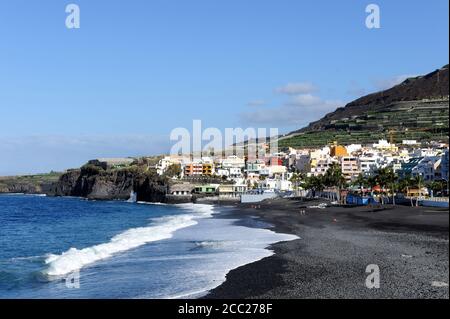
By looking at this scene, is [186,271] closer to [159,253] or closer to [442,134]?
[159,253]

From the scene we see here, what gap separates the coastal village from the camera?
82.1m

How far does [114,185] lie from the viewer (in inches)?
6801

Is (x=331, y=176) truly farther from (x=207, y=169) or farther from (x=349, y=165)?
(x=207, y=169)

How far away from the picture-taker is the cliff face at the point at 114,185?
145375 millimetres

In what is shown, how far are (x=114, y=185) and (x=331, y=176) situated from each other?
85.3 meters

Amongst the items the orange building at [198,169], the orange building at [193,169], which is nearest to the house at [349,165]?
the orange building at [198,169]

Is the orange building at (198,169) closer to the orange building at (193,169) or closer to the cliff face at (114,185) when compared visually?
the orange building at (193,169)

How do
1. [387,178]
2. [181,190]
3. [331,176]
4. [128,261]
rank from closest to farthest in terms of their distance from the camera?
[128,261] → [387,178] → [331,176] → [181,190]

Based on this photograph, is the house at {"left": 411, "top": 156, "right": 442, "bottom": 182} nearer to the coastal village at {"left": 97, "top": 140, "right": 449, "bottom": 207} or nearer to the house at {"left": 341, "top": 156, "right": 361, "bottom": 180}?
the coastal village at {"left": 97, "top": 140, "right": 449, "bottom": 207}

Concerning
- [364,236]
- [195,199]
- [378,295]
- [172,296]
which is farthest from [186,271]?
[195,199]

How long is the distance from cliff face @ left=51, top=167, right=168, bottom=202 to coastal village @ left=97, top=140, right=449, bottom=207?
5.19m

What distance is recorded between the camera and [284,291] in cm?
1945

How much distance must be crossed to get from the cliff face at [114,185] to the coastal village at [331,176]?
5.19 metres

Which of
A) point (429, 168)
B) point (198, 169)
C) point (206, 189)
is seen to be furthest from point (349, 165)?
point (198, 169)
